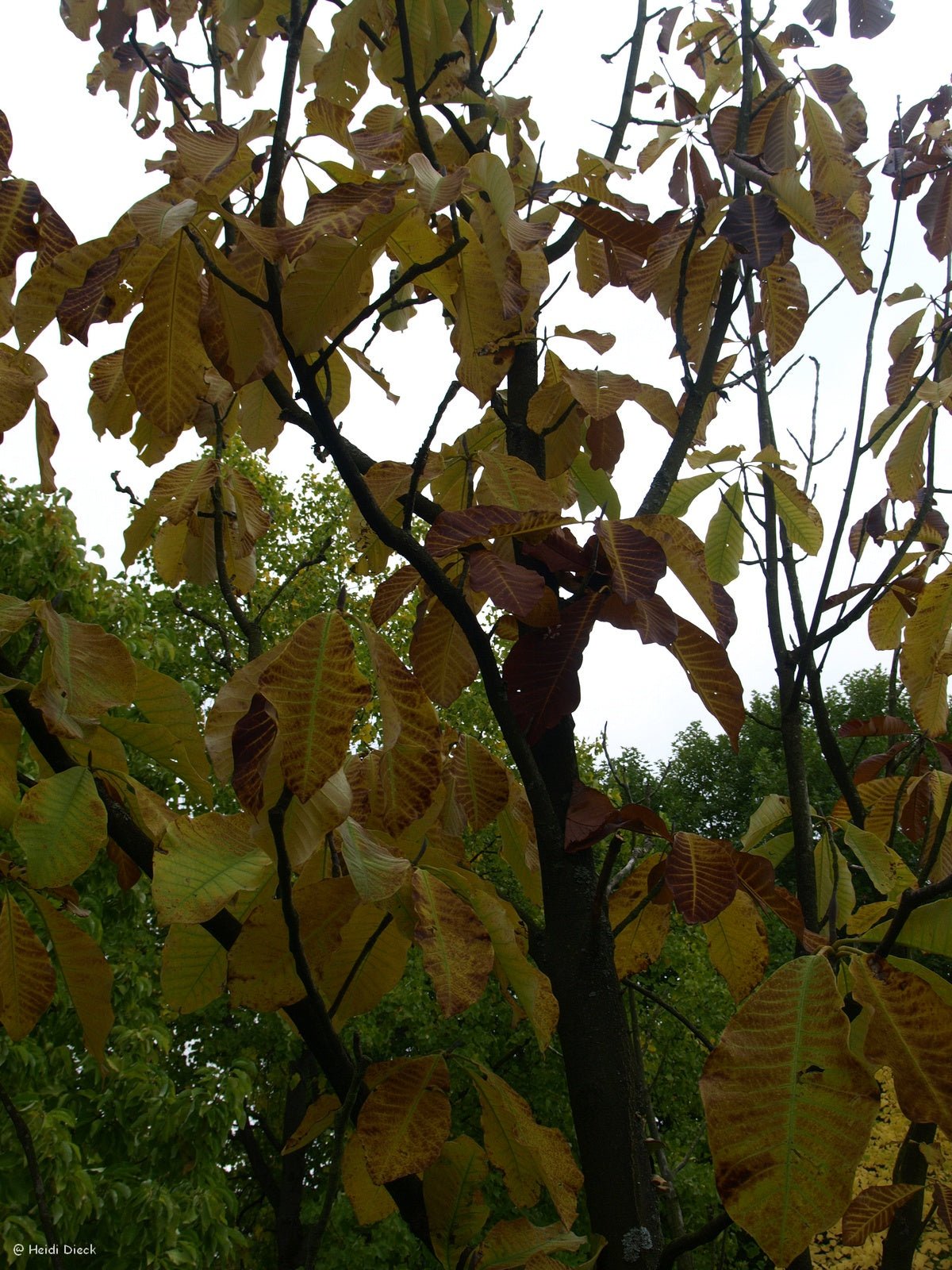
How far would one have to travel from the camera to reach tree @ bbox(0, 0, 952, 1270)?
0.74m

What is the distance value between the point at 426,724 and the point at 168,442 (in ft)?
1.82

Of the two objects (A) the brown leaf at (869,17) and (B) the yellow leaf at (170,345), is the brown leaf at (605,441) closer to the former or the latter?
(B) the yellow leaf at (170,345)

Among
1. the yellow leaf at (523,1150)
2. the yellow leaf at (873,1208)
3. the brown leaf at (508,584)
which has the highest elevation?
the brown leaf at (508,584)

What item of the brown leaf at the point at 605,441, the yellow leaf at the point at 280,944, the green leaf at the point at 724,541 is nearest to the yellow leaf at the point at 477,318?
the brown leaf at the point at 605,441

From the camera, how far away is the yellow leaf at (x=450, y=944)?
0.77 meters

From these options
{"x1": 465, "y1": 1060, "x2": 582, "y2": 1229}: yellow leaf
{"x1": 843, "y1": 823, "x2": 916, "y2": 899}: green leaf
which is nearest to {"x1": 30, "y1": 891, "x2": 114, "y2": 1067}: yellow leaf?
{"x1": 465, "y1": 1060, "x2": 582, "y2": 1229}: yellow leaf

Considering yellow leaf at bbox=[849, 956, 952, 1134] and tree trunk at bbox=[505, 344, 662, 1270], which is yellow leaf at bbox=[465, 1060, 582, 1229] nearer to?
tree trunk at bbox=[505, 344, 662, 1270]

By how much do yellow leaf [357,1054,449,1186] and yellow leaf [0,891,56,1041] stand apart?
37 centimetres

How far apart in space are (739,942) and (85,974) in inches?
28.5

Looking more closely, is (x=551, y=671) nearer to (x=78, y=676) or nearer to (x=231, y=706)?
(x=231, y=706)

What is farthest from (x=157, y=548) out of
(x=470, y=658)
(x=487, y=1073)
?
(x=487, y=1073)

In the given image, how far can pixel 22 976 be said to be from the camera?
3.26ft

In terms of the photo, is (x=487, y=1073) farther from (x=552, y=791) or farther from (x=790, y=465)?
(x=790, y=465)

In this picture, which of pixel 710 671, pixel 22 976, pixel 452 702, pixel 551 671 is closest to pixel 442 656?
pixel 452 702
